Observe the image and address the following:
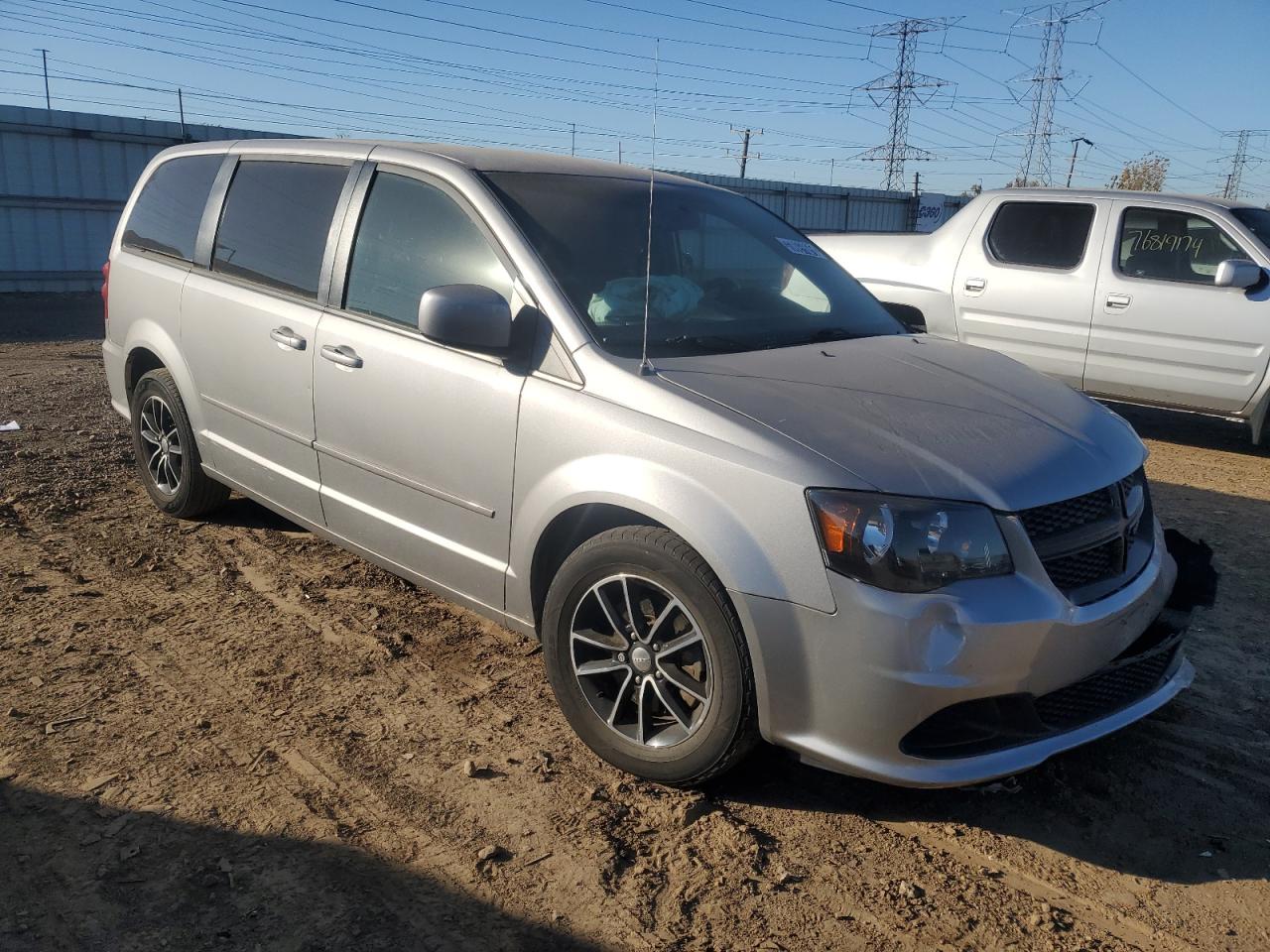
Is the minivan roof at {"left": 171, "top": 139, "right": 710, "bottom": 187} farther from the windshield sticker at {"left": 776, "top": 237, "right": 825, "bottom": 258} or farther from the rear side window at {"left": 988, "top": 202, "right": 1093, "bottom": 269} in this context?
the rear side window at {"left": 988, "top": 202, "right": 1093, "bottom": 269}

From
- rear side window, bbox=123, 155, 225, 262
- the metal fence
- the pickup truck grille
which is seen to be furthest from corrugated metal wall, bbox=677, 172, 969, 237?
the pickup truck grille

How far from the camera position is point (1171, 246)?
755cm

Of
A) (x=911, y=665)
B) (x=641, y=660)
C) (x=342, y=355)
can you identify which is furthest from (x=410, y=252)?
(x=911, y=665)

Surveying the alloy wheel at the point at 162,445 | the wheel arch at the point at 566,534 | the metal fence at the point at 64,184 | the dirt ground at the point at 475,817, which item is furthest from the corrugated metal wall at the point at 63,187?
the wheel arch at the point at 566,534

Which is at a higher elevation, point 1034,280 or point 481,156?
point 481,156

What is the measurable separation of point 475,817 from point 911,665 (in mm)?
1299

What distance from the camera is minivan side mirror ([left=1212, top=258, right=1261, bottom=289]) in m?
7.00

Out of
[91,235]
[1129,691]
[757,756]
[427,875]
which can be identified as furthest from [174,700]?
[91,235]

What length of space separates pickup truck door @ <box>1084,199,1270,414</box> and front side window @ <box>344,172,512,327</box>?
19.0 feet

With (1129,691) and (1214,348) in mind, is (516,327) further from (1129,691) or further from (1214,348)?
(1214,348)

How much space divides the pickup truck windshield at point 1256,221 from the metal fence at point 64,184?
48.9ft

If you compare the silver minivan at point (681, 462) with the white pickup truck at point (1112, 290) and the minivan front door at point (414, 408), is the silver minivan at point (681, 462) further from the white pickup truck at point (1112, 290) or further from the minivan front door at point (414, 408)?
the white pickup truck at point (1112, 290)

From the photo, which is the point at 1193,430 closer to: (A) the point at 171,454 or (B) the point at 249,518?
(B) the point at 249,518

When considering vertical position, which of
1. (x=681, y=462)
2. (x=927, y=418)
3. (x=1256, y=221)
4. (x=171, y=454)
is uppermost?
(x=1256, y=221)
